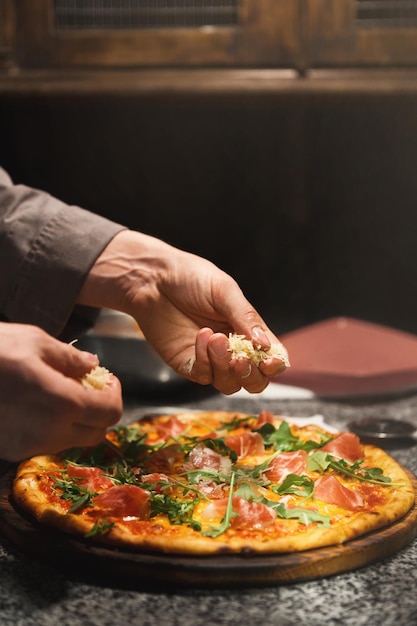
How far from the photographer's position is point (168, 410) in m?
2.12

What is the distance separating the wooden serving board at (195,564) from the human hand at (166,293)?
0.43 meters

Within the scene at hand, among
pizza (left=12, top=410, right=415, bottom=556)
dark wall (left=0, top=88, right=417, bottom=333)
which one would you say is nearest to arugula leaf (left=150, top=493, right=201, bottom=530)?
pizza (left=12, top=410, right=415, bottom=556)

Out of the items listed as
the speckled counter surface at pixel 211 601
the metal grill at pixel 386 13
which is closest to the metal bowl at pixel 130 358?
the speckled counter surface at pixel 211 601

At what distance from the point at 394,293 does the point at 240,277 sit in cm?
53

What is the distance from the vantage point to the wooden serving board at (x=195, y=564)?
1.17 m

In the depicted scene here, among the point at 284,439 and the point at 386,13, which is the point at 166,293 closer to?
the point at 284,439

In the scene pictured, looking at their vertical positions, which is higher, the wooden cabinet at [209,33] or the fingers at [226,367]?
the wooden cabinet at [209,33]

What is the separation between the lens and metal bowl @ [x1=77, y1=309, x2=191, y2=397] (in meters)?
2.13

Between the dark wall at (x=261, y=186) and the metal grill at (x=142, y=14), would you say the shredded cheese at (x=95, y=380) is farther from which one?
the dark wall at (x=261, y=186)

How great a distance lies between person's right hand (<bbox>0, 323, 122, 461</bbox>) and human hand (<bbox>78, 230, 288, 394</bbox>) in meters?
0.44

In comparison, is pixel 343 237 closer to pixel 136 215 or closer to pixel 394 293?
pixel 394 293

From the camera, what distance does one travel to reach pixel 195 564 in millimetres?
1164

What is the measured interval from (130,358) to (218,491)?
81 centimetres

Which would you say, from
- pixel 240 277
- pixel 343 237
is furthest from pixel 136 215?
pixel 343 237
